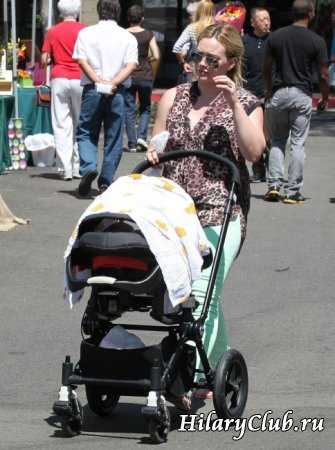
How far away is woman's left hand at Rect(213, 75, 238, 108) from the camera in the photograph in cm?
602

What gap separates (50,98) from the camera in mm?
15250

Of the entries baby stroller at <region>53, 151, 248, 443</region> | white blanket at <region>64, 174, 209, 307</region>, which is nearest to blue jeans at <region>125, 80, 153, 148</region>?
baby stroller at <region>53, 151, 248, 443</region>

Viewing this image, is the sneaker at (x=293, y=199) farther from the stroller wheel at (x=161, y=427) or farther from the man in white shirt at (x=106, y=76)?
the stroller wheel at (x=161, y=427)

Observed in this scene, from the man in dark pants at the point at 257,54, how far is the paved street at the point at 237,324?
1180 millimetres

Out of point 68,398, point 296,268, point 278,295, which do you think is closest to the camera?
point 68,398

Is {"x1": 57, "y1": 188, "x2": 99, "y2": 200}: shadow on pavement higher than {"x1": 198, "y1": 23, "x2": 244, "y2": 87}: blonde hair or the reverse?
the reverse

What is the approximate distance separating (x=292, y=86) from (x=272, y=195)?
1.14 metres

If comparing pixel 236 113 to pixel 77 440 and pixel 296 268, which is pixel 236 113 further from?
pixel 296 268

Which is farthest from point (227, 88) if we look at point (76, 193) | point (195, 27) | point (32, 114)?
point (32, 114)

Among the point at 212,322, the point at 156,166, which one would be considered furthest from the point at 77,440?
the point at 156,166

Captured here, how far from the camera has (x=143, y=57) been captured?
17.3 m

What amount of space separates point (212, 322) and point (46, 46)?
338 inches

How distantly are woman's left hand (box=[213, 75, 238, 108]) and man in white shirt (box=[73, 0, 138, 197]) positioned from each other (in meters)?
6.87

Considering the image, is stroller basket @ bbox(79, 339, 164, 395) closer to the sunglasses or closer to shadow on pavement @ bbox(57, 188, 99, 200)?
the sunglasses
